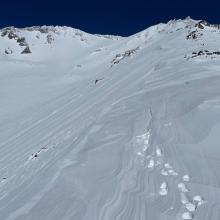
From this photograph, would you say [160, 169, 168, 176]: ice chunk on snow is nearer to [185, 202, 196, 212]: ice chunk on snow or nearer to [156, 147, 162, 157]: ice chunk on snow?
[156, 147, 162, 157]: ice chunk on snow

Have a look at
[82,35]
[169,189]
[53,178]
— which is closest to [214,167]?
[169,189]

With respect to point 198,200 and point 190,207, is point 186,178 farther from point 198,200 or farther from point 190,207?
point 190,207

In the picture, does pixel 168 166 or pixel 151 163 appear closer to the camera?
pixel 168 166

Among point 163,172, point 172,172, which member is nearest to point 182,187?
point 172,172

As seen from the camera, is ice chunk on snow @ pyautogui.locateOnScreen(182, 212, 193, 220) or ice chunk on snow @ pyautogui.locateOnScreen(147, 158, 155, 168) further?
ice chunk on snow @ pyautogui.locateOnScreen(147, 158, 155, 168)

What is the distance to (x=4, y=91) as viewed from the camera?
1672 inches

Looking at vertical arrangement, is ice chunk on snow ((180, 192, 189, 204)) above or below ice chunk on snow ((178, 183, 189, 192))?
below

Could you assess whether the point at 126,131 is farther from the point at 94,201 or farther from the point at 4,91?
the point at 4,91

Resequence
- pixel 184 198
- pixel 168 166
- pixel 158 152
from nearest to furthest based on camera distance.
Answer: pixel 184 198
pixel 168 166
pixel 158 152

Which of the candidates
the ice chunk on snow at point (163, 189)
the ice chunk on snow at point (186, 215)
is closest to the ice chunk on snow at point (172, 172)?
the ice chunk on snow at point (163, 189)

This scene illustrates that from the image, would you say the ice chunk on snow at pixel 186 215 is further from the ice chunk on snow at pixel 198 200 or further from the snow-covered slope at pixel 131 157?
the ice chunk on snow at pixel 198 200

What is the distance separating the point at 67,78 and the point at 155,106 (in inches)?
1278

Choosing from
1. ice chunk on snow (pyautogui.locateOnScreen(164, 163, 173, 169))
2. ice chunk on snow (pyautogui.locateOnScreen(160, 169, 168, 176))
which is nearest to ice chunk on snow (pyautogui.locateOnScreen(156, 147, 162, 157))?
ice chunk on snow (pyautogui.locateOnScreen(164, 163, 173, 169))

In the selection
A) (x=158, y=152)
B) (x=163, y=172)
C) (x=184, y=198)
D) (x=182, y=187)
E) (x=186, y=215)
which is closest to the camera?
(x=186, y=215)
